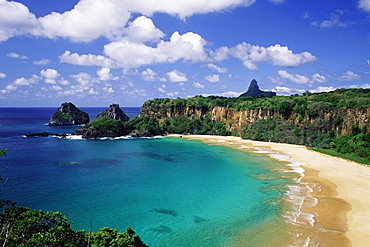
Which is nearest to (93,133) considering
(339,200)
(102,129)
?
(102,129)

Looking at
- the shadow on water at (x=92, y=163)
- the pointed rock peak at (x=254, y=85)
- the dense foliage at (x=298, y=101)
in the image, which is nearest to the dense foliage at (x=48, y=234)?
the shadow on water at (x=92, y=163)

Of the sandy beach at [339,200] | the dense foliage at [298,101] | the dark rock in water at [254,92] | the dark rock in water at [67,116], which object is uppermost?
the dark rock in water at [254,92]

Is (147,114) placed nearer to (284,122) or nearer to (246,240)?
(284,122)

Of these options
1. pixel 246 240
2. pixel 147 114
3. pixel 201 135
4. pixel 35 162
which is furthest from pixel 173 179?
pixel 147 114

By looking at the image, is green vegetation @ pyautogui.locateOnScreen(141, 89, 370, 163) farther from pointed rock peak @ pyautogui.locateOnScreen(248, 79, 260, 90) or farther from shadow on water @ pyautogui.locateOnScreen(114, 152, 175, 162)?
pointed rock peak @ pyautogui.locateOnScreen(248, 79, 260, 90)

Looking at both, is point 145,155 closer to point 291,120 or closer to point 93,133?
point 93,133

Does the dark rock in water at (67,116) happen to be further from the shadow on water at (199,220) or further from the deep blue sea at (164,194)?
the shadow on water at (199,220)
